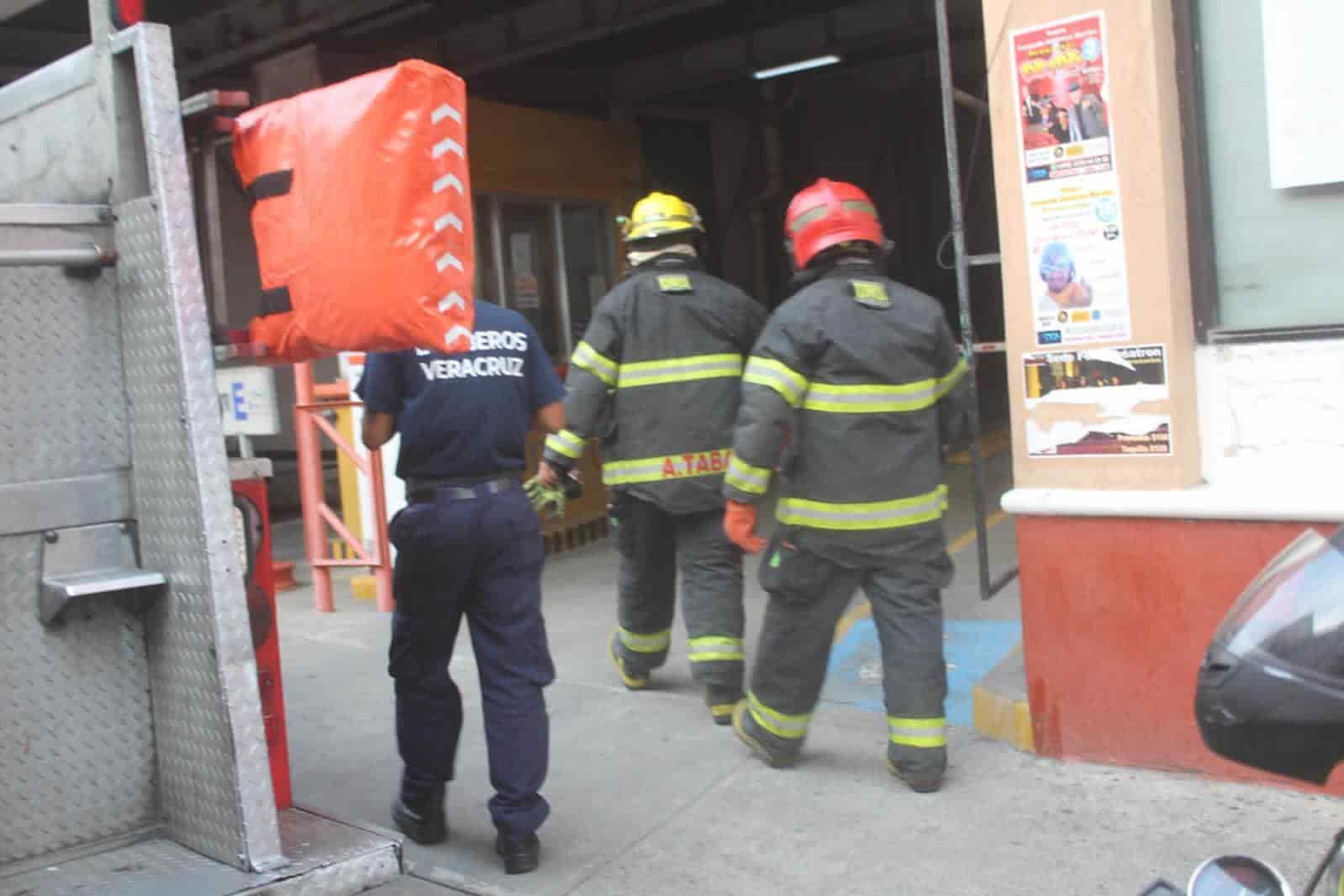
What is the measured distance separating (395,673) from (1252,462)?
2.62m

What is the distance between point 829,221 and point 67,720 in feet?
8.72

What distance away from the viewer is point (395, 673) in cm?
390

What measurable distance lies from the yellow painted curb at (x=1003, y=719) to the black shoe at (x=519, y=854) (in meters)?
1.65

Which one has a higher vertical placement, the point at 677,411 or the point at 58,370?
the point at 58,370

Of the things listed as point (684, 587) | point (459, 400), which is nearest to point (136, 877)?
point (459, 400)

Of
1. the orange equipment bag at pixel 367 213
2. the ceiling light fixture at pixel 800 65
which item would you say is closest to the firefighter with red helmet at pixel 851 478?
the orange equipment bag at pixel 367 213

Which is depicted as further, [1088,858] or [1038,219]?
[1038,219]

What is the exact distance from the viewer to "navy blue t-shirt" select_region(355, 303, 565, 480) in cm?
370

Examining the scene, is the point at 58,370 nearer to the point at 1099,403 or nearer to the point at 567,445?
the point at 567,445

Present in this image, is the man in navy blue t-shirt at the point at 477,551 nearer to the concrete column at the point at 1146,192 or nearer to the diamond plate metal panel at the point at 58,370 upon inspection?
the diamond plate metal panel at the point at 58,370

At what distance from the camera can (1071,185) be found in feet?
13.3

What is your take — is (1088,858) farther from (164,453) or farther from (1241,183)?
(164,453)

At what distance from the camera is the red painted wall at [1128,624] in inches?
152

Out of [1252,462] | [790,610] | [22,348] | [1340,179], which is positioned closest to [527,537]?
[790,610]
